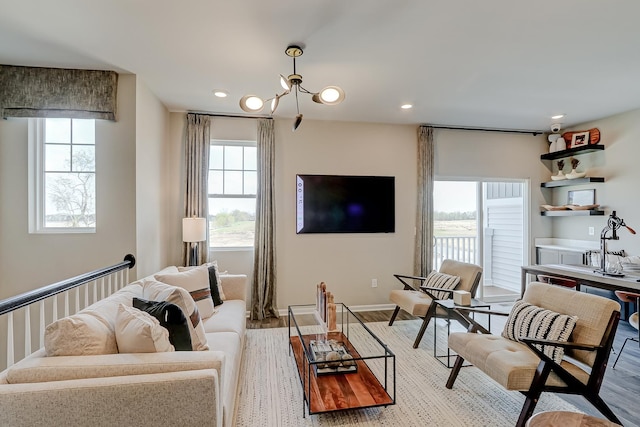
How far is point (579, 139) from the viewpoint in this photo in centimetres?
478

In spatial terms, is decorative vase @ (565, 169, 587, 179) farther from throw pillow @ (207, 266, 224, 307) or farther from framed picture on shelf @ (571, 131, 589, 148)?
throw pillow @ (207, 266, 224, 307)

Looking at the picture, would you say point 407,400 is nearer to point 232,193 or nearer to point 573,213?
point 232,193

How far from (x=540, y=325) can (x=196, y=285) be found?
2.77 metres

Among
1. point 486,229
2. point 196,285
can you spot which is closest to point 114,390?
point 196,285

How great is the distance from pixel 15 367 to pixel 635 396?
3.98 m

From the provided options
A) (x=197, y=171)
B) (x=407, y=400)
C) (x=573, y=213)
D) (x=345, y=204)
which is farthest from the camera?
(x=573, y=213)

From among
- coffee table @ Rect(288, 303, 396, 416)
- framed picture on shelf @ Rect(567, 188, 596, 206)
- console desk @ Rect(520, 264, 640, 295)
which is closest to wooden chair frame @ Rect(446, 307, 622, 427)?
coffee table @ Rect(288, 303, 396, 416)

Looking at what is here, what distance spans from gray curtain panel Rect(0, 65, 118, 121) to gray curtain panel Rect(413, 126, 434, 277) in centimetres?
400

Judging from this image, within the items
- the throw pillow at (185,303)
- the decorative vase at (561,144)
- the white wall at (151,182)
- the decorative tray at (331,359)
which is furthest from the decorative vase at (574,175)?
the white wall at (151,182)

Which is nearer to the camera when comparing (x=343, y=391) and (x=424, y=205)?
(x=343, y=391)

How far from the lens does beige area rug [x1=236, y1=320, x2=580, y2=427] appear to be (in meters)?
2.14

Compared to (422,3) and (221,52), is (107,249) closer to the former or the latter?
(221,52)

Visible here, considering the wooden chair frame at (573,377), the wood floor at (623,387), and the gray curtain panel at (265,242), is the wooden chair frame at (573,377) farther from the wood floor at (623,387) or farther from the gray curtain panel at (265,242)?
the gray curtain panel at (265,242)

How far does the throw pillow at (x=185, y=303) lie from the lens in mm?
1897
